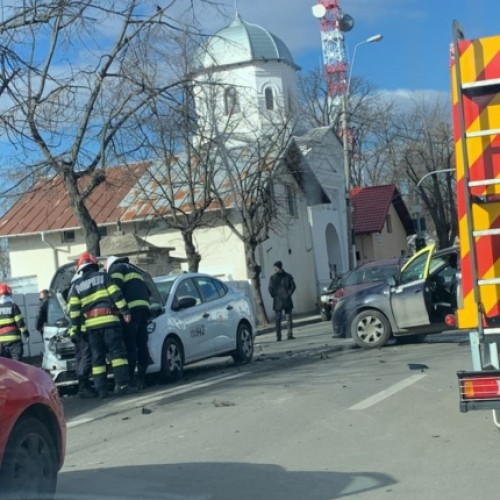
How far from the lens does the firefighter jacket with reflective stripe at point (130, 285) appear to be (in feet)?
40.2

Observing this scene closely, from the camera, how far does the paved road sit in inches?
263

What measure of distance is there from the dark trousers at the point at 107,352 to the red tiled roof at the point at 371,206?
123ft

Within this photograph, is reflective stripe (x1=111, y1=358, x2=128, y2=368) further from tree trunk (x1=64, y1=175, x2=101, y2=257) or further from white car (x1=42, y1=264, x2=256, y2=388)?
tree trunk (x1=64, y1=175, x2=101, y2=257)

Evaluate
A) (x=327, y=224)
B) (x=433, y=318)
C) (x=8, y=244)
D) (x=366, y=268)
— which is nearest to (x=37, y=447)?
(x=433, y=318)

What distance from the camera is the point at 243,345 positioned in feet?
50.7

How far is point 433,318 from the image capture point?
15102mm

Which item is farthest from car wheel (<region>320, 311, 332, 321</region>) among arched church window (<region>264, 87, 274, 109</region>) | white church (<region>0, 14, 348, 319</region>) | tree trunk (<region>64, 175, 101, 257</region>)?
tree trunk (<region>64, 175, 101, 257</region>)

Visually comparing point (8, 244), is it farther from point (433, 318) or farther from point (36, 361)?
point (433, 318)

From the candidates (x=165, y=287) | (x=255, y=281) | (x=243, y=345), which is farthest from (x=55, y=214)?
(x=165, y=287)

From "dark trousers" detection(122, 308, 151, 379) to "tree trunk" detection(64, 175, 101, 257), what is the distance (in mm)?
5824

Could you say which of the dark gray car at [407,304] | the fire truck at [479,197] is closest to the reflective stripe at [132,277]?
the dark gray car at [407,304]

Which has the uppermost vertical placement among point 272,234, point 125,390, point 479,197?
point 272,234

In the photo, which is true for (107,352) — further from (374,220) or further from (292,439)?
(374,220)

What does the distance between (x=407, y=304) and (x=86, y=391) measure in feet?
19.4
